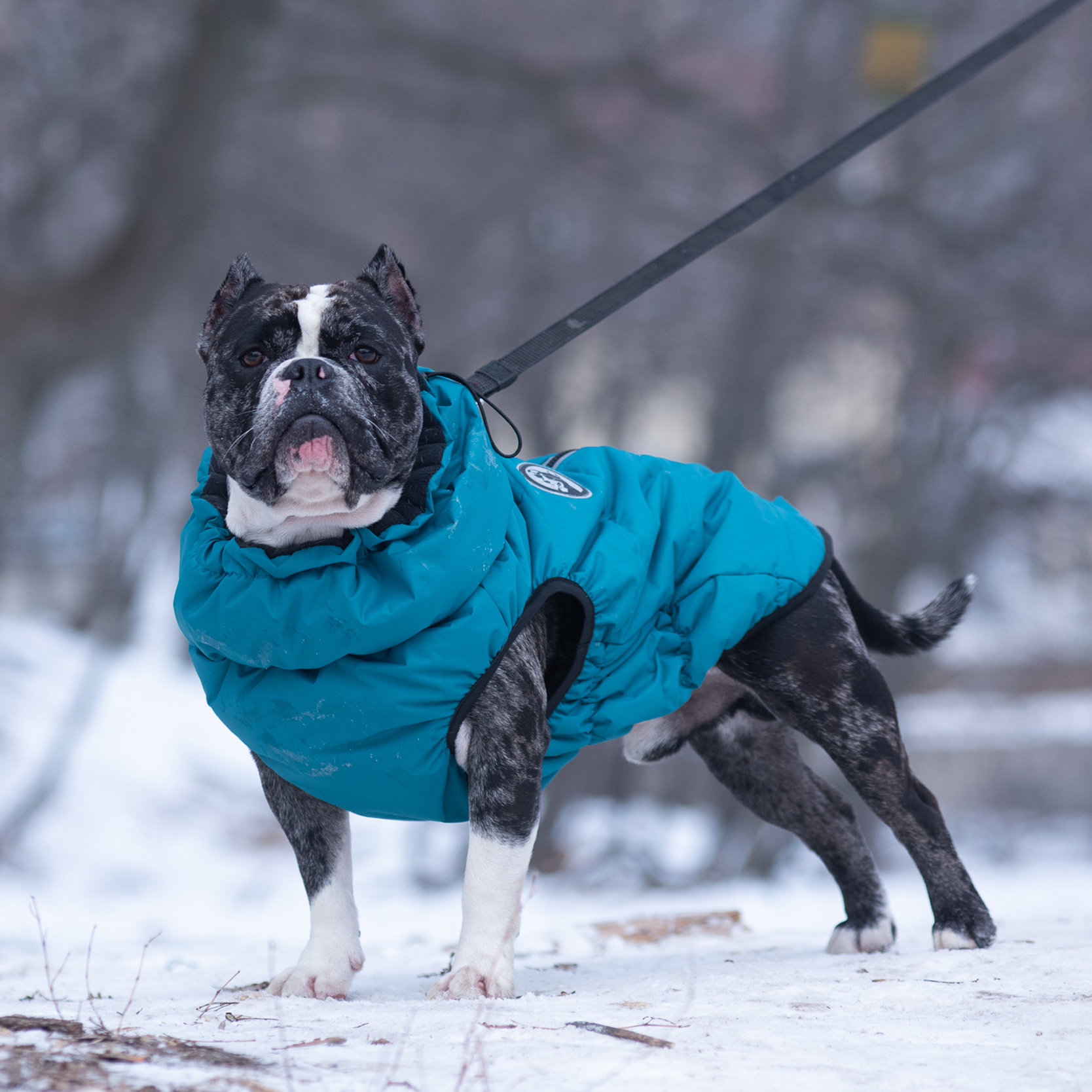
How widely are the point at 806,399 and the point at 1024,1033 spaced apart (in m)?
11.8

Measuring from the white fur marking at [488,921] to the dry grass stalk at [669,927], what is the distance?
1.77 metres

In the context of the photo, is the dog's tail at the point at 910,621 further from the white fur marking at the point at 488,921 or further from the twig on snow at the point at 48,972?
the twig on snow at the point at 48,972

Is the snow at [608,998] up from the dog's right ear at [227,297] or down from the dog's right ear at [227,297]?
down

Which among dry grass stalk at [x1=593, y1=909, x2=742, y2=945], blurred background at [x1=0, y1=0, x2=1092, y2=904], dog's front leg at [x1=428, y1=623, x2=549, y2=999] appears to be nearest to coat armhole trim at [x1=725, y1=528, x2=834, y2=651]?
dog's front leg at [x1=428, y1=623, x2=549, y2=999]

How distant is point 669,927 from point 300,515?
2.65m

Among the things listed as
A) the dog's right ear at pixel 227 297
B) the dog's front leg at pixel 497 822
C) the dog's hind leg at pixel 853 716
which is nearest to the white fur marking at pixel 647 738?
the dog's hind leg at pixel 853 716

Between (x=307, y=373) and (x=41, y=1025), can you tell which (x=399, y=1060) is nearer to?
(x=41, y=1025)

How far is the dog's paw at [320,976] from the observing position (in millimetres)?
3316

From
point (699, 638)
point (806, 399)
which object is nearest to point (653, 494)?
point (699, 638)

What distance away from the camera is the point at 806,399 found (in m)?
13.9

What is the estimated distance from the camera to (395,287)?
11.9 ft

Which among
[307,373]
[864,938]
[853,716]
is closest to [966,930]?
[864,938]

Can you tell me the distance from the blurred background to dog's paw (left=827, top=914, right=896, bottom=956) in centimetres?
596

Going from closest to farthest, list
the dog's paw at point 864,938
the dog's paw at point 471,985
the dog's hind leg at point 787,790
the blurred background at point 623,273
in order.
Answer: the dog's paw at point 471,985, the dog's paw at point 864,938, the dog's hind leg at point 787,790, the blurred background at point 623,273
